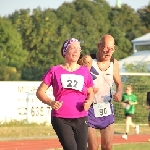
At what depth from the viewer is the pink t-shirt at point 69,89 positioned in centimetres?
862

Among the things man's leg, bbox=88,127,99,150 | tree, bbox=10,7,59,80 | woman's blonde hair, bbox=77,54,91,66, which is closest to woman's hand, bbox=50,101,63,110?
woman's blonde hair, bbox=77,54,91,66

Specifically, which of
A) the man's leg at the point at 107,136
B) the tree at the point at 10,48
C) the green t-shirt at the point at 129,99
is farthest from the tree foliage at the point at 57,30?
the man's leg at the point at 107,136

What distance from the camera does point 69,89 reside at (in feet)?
28.4

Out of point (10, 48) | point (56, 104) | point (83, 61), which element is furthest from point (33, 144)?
point (10, 48)

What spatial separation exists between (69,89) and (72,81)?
11 centimetres

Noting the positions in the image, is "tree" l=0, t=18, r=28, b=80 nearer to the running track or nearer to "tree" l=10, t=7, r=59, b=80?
"tree" l=10, t=7, r=59, b=80

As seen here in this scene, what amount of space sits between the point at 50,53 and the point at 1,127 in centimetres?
6745

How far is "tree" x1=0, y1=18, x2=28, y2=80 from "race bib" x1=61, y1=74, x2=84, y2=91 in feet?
253

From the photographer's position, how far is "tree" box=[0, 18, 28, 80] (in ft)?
284

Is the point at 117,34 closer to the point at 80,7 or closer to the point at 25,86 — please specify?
the point at 80,7

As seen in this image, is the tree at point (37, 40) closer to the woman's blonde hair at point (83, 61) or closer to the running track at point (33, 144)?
the running track at point (33, 144)

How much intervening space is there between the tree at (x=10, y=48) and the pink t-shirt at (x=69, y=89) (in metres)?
77.1

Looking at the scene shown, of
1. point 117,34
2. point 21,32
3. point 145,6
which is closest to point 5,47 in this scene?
point 21,32

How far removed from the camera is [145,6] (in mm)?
106000
